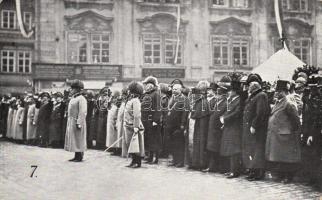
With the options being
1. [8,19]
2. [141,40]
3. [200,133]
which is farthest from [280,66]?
[8,19]

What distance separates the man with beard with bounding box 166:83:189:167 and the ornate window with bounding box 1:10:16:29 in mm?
20733

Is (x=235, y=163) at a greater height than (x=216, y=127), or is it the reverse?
(x=216, y=127)

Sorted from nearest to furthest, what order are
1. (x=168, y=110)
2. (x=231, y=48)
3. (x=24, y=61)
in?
(x=168, y=110) < (x=231, y=48) < (x=24, y=61)

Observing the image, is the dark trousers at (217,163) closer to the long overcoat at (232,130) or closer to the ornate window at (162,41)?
the long overcoat at (232,130)

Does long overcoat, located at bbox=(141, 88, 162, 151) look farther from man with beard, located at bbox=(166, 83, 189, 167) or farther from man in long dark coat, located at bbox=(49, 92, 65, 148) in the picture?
man in long dark coat, located at bbox=(49, 92, 65, 148)

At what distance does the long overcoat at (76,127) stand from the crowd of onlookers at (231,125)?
162mm

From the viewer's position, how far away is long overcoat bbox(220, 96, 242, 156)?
8.39m

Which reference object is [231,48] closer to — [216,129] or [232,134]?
[216,129]

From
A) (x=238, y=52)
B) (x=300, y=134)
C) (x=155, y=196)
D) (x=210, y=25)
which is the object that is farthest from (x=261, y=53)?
(x=155, y=196)

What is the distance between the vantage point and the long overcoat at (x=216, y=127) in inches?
344

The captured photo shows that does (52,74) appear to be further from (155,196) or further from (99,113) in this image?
(155,196)

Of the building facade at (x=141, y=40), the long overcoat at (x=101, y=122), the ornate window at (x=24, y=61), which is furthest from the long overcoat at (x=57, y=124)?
the ornate window at (x=24, y=61)

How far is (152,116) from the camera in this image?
10.3 m

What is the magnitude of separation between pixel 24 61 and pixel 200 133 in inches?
934
